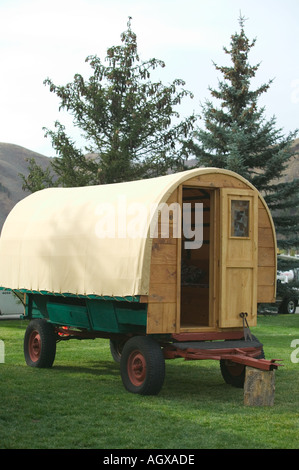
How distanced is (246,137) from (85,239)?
1520 centimetres

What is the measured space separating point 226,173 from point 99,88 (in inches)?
679

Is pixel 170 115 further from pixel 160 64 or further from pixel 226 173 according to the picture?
pixel 226 173

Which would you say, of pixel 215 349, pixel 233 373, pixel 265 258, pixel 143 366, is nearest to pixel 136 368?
pixel 143 366

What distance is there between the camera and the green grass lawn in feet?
25.2

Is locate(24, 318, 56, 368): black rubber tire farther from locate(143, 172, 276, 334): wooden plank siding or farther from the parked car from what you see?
the parked car

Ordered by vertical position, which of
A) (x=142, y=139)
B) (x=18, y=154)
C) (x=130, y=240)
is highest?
(x=18, y=154)

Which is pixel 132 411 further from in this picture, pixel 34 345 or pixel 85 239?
pixel 34 345

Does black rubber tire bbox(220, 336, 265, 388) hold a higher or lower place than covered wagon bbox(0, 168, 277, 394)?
lower

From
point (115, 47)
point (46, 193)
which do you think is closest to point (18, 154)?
point (115, 47)

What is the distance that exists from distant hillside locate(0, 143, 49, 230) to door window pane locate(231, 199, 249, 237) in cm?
9572

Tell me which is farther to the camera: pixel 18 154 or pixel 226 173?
pixel 18 154

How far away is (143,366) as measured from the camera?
10414 mm

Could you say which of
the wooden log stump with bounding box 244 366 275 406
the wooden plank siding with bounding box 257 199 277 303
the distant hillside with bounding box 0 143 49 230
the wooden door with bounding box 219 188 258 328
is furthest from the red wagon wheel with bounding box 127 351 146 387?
the distant hillside with bounding box 0 143 49 230

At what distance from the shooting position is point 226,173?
11078mm
